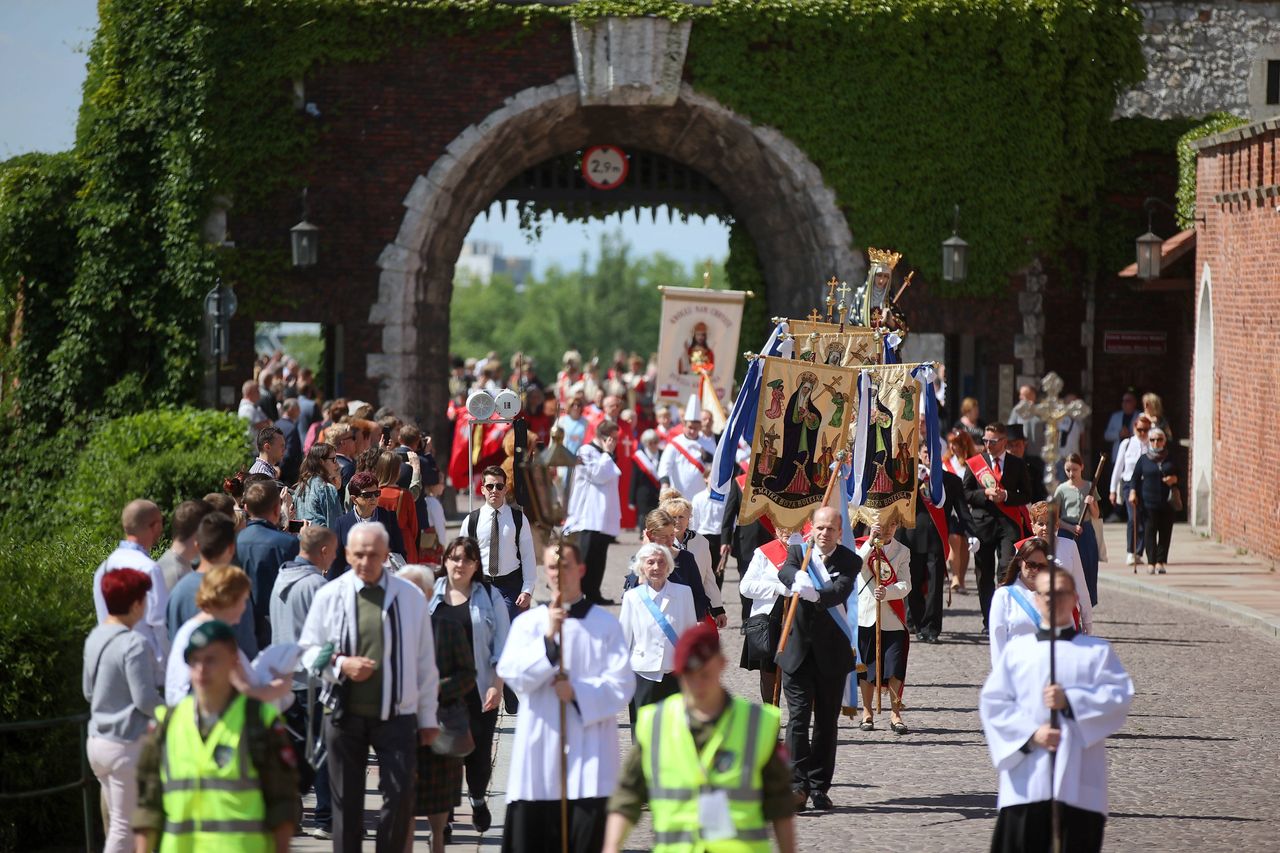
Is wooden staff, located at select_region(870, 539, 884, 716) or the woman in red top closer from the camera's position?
the woman in red top

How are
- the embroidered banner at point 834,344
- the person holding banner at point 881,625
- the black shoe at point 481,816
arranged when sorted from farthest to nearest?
the embroidered banner at point 834,344, the person holding banner at point 881,625, the black shoe at point 481,816

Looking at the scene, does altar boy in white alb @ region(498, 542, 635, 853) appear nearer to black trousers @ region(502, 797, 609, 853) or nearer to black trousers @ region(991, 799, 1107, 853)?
black trousers @ region(502, 797, 609, 853)

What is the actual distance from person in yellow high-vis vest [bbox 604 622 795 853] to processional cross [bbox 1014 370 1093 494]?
713 inches

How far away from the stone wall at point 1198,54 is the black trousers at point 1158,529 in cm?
802

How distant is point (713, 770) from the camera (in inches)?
237

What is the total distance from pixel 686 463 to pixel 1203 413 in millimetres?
9016

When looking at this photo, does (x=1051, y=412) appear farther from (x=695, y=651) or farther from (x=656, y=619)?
(x=695, y=651)

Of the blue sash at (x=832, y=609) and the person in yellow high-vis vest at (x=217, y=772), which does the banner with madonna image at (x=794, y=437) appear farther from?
the person in yellow high-vis vest at (x=217, y=772)

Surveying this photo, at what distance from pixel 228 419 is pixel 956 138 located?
1076 cm

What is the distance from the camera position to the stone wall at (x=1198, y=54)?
26.1 m

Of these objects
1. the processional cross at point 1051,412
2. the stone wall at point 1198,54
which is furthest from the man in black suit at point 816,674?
the stone wall at point 1198,54

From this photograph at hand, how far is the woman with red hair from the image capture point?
23.9 feet

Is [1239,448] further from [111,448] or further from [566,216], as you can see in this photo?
[111,448]

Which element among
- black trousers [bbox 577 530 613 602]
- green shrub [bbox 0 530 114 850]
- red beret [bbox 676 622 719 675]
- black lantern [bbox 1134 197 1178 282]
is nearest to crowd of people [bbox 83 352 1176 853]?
red beret [bbox 676 622 719 675]
